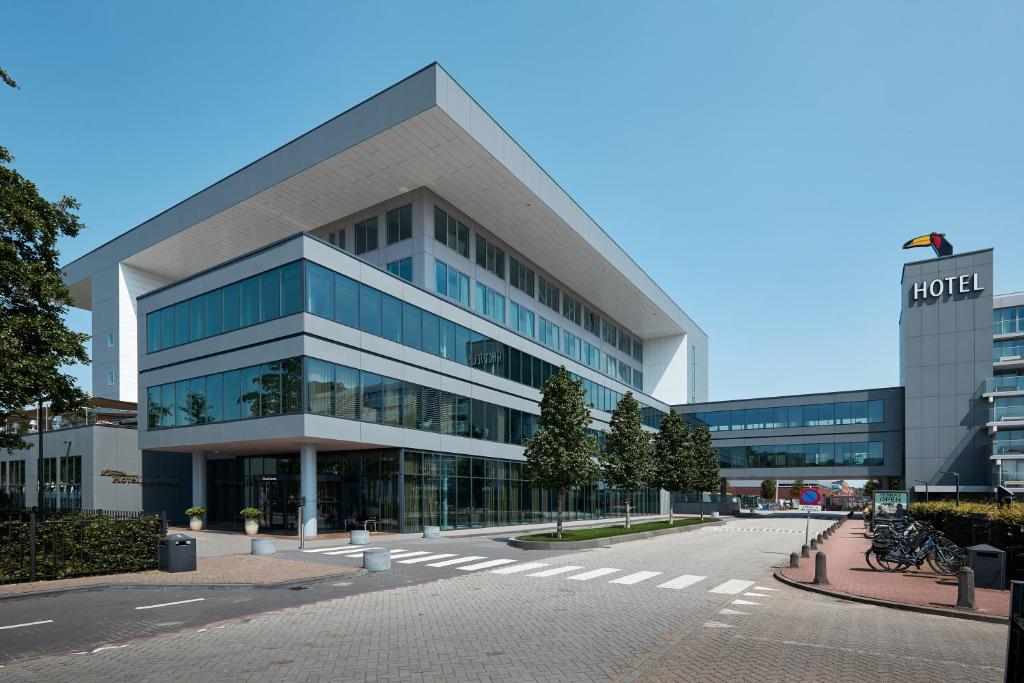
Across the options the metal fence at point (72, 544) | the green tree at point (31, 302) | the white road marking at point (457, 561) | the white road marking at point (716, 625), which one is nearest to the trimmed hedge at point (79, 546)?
the metal fence at point (72, 544)

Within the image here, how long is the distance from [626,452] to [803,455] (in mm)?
36746


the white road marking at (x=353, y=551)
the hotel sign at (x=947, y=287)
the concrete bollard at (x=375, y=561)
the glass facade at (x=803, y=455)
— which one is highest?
the hotel sign at (x=947, y=287)

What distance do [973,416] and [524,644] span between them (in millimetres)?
60409

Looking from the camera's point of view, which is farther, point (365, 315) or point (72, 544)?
point (365, 315)

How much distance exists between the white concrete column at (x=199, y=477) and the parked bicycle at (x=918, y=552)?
32.9m

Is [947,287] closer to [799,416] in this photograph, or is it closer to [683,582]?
[799,416]

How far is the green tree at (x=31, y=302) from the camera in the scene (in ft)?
55.0

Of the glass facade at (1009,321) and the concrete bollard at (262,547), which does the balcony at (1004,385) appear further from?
the concrete bollard at (262,547)

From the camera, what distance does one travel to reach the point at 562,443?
1212 inches

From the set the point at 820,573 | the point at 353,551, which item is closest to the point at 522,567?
the point at 353,551

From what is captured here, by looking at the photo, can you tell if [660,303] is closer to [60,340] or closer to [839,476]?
[839,476]

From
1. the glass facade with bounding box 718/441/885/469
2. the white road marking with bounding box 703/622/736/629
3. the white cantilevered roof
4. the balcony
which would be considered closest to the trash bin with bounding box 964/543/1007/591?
the white road marking with bounding box 703/622/736/629

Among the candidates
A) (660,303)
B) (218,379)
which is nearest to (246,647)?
(218,379)

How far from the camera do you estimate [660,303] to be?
6681 cm
